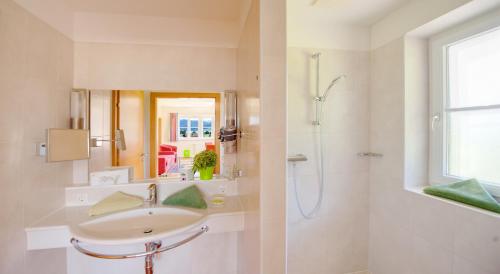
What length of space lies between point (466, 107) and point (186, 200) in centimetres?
198

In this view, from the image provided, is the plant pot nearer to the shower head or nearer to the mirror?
the mirror

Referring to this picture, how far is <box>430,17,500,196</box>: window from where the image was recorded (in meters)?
1.18

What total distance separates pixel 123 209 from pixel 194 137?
0.70 metres

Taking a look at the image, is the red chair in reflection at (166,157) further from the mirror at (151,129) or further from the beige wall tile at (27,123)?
the beige wall tile at (27,123)

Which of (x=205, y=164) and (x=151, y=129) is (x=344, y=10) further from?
(x=151, y=129)

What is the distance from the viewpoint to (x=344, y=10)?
1.56 m

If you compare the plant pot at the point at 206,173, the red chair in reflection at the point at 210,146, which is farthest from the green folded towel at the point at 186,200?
the red chair in reflection at the point at 210,146

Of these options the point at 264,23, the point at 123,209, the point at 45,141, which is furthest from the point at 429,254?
the point at 45,141

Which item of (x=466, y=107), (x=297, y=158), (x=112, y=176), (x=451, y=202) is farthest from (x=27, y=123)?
(x=466, y=107)

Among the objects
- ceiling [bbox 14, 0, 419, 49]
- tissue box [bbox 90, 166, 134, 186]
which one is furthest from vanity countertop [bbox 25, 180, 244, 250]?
ceiling [bbox 14, 0, 419, 49]

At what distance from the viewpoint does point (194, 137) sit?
166cm

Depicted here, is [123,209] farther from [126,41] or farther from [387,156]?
[387,156]

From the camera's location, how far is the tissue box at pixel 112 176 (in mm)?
1478

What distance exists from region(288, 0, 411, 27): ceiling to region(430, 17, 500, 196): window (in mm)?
454
